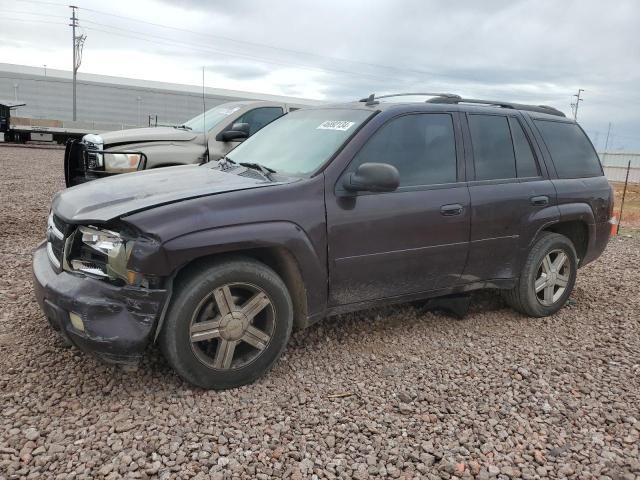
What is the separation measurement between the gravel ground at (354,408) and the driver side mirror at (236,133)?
332cm

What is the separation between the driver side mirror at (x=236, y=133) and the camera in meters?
6.91

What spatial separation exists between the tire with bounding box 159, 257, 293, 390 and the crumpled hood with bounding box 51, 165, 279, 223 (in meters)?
0.46

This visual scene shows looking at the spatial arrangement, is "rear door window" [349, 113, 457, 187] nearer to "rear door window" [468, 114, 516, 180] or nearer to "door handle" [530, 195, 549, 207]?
"rear door window" [468, 114, 516, 180]

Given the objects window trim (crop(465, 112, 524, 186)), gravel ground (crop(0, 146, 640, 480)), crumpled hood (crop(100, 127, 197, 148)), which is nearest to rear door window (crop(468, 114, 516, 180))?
window trim (crop(465, 112, 524, 186))

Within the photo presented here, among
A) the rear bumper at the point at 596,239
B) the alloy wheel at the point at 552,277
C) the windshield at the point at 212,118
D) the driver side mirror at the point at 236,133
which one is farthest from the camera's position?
the windshield at the point at 212,118

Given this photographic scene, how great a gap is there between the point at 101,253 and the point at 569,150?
156 inches

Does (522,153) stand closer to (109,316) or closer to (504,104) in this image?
(504,104)

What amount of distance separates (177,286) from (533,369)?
Answer: 2442 millimetres

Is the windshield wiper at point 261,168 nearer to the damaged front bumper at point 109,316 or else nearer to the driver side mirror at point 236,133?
the damaged front bumper at point 109,316

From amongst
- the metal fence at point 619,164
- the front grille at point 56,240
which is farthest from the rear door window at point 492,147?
the metal fence at point 619,164

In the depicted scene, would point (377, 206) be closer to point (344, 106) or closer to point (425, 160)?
point (425, 160)

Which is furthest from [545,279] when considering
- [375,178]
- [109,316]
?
[109,316]

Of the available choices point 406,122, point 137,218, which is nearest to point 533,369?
point 406,122

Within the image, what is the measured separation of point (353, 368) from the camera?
11.7 ft
